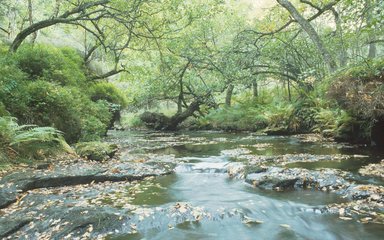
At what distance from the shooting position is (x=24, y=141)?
25.4ft

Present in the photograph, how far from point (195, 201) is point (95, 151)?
14.9ft

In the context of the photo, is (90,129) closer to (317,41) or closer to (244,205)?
(244,205)

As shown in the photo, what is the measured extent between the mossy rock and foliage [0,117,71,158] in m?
0.54

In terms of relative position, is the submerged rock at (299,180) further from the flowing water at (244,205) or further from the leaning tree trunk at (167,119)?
the leaning tree trunk at (167,119)

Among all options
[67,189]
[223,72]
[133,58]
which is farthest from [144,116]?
[67,189]

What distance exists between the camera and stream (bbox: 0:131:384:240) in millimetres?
4301

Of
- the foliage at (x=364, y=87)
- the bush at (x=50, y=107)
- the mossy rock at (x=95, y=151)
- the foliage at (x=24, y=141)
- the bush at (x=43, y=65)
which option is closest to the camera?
the foliage at (x=24, y=141)

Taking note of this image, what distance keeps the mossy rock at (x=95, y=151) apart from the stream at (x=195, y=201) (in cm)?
62

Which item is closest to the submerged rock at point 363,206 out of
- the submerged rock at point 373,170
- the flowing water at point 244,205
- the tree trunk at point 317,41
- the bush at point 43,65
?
the flowing water at point 244,205

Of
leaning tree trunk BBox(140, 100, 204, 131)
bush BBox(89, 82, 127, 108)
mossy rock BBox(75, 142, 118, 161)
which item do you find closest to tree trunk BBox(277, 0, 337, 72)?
mossy rock BBox(75, 142, 118, 161)

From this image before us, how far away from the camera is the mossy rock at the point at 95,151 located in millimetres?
8969

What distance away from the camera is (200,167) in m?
8.30

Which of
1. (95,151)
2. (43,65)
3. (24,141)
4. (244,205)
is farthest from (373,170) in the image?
(43,65)

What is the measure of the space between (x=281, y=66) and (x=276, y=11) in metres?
3.08
